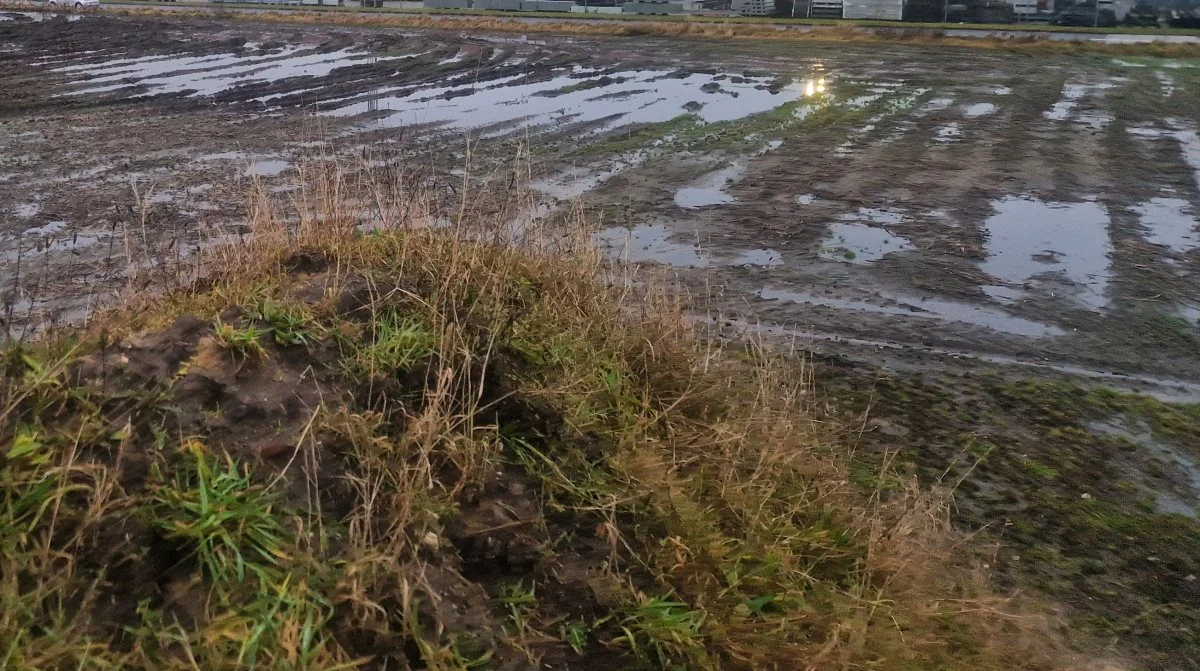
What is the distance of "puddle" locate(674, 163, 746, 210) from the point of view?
10.5 m

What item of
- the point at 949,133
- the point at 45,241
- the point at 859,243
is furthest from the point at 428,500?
the point at 949,133

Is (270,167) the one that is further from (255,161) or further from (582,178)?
(582,178)

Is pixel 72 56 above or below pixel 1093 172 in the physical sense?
above

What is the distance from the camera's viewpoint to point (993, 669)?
3656 millimetres

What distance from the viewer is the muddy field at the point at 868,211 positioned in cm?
526

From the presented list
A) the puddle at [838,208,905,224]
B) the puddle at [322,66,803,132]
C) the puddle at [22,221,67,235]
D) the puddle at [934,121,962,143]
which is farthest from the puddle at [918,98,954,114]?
the puddle at [22,221,67,235]

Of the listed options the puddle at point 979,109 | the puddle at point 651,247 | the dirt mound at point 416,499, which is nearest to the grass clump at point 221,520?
the dirt mound at point 416,499

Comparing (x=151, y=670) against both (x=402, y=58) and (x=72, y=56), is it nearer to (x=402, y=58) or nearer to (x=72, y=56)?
(x=402, y=58)

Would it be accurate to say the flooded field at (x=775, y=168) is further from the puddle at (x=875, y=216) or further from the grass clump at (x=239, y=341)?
the grass clump at (x=239, y=341)

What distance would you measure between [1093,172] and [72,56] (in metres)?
25.3

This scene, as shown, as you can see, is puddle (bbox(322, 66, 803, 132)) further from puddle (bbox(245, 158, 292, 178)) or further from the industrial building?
the industrial building

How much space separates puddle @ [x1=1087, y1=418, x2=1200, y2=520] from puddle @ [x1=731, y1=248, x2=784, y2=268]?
3.36 metres

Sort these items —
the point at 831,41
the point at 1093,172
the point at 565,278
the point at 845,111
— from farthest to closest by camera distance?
the point at 831,41
the point at 845,111
the point at 1093,172
the point at 565,278

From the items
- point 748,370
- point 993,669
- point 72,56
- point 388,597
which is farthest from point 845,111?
point 72,56
